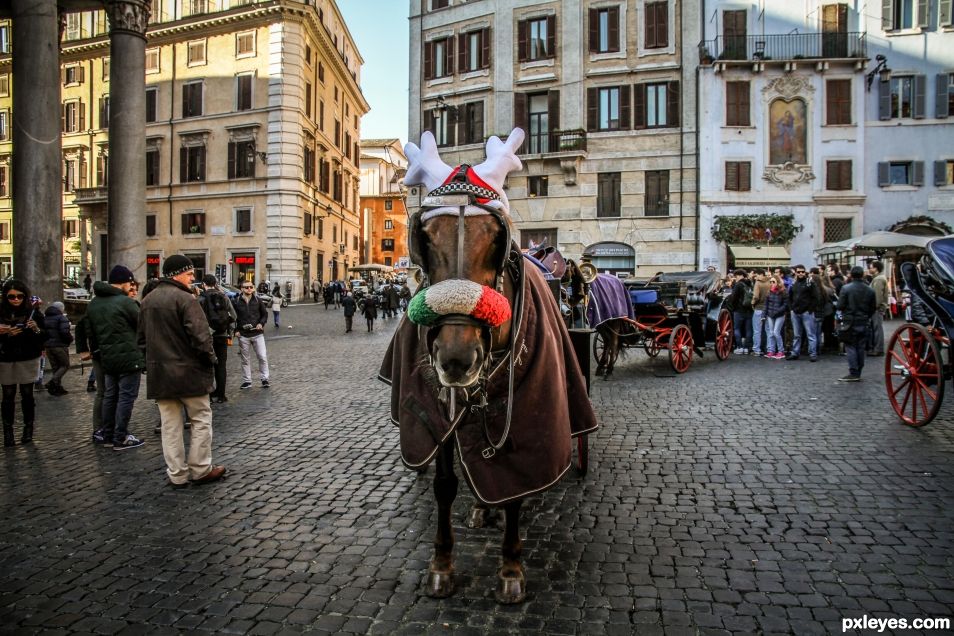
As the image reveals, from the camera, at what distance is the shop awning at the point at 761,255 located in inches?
934

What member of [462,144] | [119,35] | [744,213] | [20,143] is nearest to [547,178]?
[462,144]

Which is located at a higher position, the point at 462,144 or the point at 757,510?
the point at 462,144

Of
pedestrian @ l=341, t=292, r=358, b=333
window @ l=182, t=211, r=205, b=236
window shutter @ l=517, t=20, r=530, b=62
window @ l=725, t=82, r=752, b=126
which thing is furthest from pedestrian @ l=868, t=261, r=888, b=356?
window @ l=182, t=211, r=205, b=236

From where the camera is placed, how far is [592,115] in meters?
26.2

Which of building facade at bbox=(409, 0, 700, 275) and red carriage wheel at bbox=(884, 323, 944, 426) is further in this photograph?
building facade at bbox=(409, 0, 700, 275)

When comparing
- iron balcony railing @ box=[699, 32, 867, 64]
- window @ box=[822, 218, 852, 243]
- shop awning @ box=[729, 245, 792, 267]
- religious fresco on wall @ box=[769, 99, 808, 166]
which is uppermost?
iron balcony railing @ box=[699, 32, 867, 64]

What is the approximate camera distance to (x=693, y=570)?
3213 millimetres

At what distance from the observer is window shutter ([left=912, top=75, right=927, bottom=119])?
2400cm

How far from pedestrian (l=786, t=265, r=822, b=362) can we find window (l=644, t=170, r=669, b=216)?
13664 millimetres

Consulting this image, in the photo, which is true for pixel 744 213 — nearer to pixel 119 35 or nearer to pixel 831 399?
→ pixel 831 399

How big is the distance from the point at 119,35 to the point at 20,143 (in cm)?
332

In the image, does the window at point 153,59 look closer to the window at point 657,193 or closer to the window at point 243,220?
the window at point 243,220

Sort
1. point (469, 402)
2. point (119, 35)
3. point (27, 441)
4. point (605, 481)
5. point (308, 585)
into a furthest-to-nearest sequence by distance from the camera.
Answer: point (119, 35), point (27, 441), point (605, 481), point (308, 585), point (469, 402)

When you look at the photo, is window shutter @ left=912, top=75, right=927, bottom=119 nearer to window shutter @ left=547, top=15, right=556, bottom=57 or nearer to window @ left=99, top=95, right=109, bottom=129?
window shutter @ left=547, top=15, right=556, bottom=57
